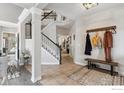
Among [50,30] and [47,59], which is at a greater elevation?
[50,30]

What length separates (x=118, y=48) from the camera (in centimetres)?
307

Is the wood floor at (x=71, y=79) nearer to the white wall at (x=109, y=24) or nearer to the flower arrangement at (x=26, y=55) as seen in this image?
the white wall at (x=109, y=24)

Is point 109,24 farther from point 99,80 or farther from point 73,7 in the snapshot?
point 99,80

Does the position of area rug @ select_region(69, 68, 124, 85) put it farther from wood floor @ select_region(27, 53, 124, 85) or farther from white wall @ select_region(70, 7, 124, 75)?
white wall @ select_region(70, 7, 124, 75)

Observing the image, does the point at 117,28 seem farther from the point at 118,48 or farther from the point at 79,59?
the point at 79,59

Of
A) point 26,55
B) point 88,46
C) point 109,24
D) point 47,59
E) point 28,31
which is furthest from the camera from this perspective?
point 28,31

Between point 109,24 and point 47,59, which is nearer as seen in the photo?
point 109,24

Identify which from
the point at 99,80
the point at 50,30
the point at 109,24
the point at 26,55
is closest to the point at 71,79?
the point at 99,80

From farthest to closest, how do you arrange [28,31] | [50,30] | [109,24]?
[50,30] < [28,31] < [109,24]

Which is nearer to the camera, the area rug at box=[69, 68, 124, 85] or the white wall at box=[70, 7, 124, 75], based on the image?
the area rug at box=[69, 68, 124, 85]

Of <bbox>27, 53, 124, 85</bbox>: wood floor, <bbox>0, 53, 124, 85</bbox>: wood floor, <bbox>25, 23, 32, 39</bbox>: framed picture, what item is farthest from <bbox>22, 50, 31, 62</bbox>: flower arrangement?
<bbox>27, 53, 124, 85</bbox>: wood floor

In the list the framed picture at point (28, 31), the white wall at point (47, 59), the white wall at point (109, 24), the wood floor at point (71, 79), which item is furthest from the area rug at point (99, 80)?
the framed picture at point (28, 31)

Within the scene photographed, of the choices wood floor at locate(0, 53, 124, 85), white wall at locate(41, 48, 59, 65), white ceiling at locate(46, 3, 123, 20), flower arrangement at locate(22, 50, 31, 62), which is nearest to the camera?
wood floor at locate(0, 53, 124, 85)
